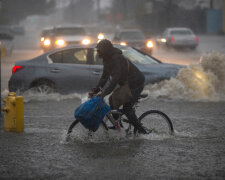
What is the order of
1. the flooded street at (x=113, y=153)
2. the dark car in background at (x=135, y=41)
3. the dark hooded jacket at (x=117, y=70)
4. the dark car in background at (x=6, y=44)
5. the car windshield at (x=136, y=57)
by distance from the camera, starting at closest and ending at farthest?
1. the flooded street at (x=113, y=153)
2. the dark hooded jacket at (x=117, y=70)
3. the car windshield at (x=136, y=57)
4. the dark car in background at (x=135, y=41)
5. the dark car in background at (x=6, y=44)

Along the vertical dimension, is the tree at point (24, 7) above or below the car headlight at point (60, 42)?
above

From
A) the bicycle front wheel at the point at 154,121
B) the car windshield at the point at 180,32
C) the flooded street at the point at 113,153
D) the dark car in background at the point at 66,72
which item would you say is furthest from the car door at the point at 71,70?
the car windshield at the point at 180,32

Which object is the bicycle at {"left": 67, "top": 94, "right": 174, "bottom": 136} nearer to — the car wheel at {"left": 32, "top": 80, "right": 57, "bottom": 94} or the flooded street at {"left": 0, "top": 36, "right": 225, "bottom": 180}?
the flooded street at {"left": 0, "top": 36, "right": 225, "bottom": 180}

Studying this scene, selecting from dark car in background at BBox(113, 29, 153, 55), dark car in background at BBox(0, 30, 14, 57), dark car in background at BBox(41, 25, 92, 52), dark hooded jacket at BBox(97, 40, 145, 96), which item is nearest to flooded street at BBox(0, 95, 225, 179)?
dark hooded jacket at BBox(97, 40, 145, 96)

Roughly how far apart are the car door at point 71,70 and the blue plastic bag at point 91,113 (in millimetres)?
4906

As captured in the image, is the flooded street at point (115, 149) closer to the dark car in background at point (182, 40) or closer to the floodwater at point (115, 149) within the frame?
the floodwater at point (115, 149)

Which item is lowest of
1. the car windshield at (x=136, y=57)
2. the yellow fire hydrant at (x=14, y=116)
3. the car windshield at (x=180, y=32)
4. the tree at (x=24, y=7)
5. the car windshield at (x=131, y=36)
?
the yellow fire hydrant at (x=14, y=116)

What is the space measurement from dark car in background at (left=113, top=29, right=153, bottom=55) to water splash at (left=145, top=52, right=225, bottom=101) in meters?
14.0

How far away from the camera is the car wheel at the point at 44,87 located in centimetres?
1199

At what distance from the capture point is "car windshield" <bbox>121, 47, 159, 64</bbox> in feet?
39.9

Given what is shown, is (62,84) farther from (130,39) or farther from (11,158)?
(130,39)

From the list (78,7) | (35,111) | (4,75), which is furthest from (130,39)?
(78,7)

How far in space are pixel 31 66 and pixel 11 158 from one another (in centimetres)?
561

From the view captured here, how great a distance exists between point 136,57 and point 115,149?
5.57m
